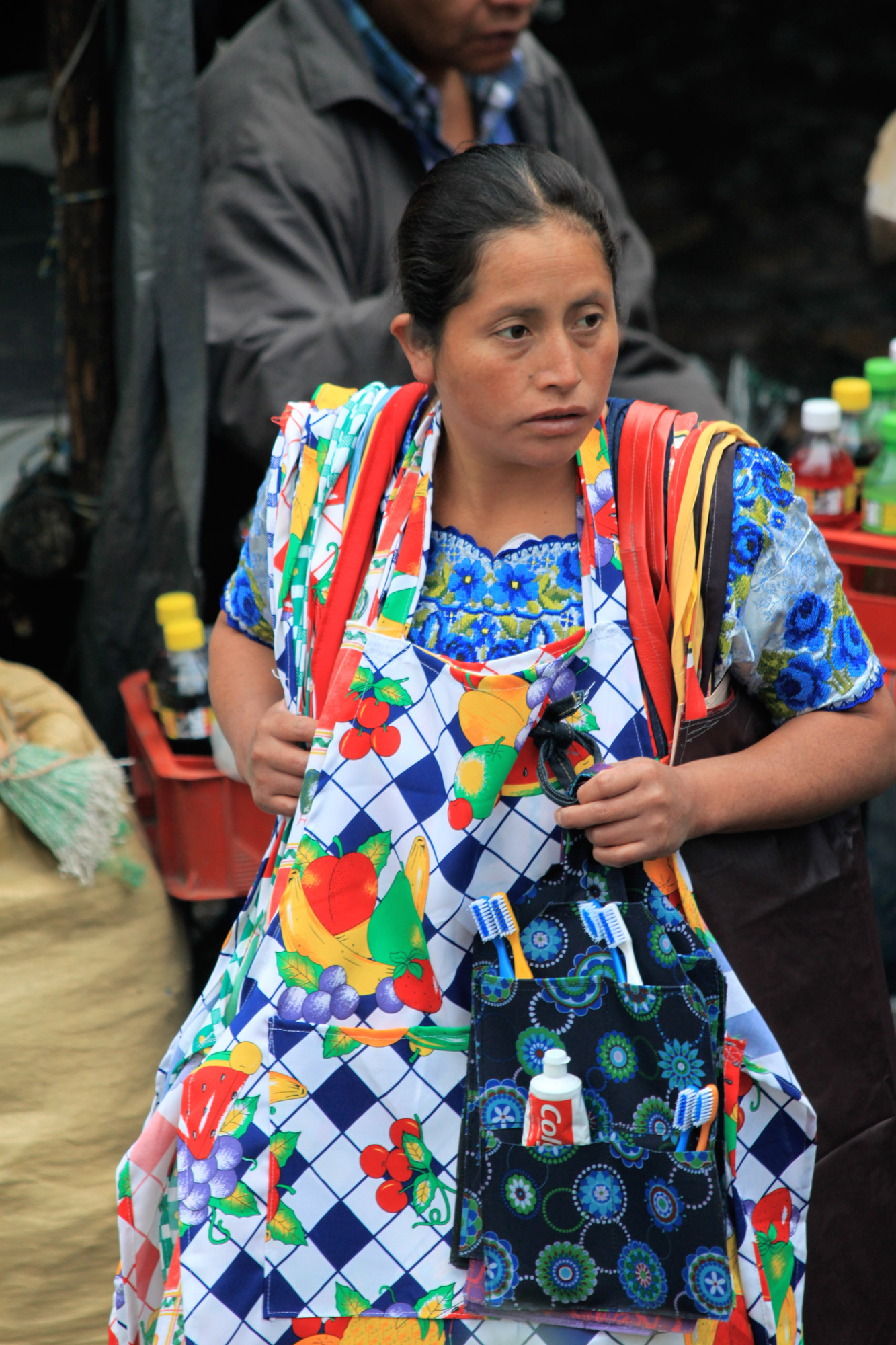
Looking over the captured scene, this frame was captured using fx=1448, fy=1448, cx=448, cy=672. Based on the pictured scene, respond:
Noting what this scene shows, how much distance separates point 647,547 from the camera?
149 cm

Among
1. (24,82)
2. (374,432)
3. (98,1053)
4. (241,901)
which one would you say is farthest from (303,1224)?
(24,82)

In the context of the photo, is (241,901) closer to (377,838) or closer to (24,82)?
(377,838)

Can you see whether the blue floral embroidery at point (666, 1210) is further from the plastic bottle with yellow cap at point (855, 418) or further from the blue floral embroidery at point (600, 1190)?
the plastic bottle with yellow cap at point (855, 418)

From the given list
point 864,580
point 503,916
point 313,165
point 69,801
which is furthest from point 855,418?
point 503,916

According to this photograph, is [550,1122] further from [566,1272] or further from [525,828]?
[525,828]

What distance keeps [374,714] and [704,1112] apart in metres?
0.49

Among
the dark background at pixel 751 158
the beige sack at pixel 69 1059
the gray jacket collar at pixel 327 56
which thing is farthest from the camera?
the dark background at pixel 751 158

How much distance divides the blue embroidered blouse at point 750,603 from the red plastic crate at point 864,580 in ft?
2.93

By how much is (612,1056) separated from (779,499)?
0.59 metres

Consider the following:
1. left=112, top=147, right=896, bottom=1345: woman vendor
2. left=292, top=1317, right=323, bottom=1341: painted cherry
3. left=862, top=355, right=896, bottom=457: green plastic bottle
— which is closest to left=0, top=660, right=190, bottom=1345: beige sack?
left=112, top=147, right=896, bottom=1345: woman vendor

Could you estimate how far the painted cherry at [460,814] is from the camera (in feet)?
4.62

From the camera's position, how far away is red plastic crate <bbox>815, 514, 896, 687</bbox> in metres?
2.43

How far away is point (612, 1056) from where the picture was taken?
52.8 inches

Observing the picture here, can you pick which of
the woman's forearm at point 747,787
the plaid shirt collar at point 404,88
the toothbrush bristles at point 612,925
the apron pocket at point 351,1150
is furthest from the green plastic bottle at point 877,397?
the apron pocket at point 351,1150
